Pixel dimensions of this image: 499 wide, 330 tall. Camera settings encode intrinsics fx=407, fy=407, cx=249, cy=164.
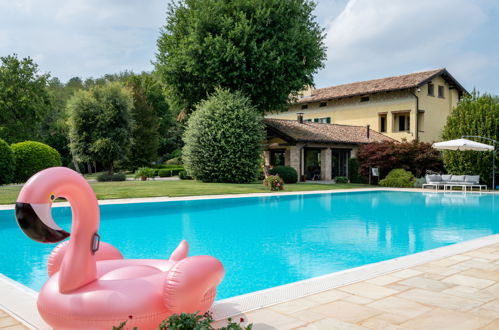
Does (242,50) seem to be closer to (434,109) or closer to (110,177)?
(110,177)

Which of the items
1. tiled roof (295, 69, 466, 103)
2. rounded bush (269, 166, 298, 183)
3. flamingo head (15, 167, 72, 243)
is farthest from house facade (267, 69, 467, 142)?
flamingo head (15, 167, 72, 243)

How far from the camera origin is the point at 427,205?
52.5ft

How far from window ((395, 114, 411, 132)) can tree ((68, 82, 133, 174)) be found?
21.5 m

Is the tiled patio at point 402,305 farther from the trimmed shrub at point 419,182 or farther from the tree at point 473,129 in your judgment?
the tree at point 473,129

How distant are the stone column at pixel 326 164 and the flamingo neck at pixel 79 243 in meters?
27.1

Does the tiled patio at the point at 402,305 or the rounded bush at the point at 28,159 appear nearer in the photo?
the tiled patio at the point at 402,305

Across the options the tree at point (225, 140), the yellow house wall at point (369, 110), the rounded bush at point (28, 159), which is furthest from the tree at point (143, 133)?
the tree at point (225, 140)

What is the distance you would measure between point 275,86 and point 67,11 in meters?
13.1

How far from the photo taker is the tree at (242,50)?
24234mm

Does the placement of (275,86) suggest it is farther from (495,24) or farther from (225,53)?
(495,24)

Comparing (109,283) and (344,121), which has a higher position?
(344,121)

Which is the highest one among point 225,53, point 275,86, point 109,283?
point 225,53

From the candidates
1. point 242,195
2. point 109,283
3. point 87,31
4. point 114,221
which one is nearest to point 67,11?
point 87,31

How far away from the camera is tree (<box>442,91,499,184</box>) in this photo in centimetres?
2294
